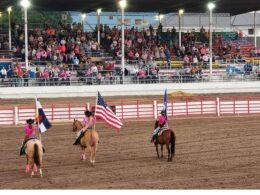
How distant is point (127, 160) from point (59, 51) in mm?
23830

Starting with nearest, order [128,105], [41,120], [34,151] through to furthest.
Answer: [34,151] → [41,120] → [128,105]

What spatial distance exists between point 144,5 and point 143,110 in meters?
17.7

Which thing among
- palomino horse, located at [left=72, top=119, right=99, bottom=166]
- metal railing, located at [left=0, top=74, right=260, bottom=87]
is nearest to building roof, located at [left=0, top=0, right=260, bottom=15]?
metal railing, located at [left=0, top=74, right=260, bottom=87]

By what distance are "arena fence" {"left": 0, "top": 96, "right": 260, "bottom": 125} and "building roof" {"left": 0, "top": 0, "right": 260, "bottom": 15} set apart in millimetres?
12850

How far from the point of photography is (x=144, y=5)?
47.9 meters

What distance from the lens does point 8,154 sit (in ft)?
65.7

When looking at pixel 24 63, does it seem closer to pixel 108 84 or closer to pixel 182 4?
pixel 108 84

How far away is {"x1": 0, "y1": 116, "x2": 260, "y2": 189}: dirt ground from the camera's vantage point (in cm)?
1450

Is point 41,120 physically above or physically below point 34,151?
above

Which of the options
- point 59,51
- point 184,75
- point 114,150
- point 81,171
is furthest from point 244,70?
point 81,171

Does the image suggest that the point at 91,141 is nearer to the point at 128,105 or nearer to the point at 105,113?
the point at 105,113

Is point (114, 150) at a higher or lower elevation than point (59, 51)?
lower

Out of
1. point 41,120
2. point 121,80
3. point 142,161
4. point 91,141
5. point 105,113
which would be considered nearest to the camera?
point 41,120

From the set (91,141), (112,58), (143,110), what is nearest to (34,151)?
(91,141)
